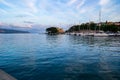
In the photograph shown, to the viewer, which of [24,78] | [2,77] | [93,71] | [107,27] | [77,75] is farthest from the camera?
[107,27]

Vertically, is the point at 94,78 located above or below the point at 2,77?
below

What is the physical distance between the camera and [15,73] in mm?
15312

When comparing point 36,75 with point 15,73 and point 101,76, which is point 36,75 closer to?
point 15,73

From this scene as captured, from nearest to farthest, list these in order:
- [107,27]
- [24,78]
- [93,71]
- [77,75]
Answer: [24,78], [77,75], [93,71], [107,27]

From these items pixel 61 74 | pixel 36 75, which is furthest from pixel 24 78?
pixel 61 74

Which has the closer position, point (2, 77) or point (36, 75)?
point (2, 77)

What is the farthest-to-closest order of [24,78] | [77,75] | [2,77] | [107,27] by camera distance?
[107,27]
[77,75]
[24,78]
[2,77]

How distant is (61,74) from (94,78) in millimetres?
2831

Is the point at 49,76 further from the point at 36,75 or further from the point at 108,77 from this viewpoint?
the point at 108,77

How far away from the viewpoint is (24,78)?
44.8ft

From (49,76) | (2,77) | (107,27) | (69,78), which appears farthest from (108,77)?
(107,27)

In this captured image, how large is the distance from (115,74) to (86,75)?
97.0 inches

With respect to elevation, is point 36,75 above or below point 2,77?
below

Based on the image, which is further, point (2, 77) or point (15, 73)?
point (15, 73)
